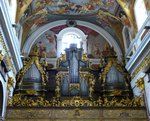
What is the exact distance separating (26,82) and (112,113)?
13.8 feet

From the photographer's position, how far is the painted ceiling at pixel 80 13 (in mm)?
13383

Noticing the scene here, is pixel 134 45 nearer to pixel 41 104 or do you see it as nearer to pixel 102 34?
pixel 102 34

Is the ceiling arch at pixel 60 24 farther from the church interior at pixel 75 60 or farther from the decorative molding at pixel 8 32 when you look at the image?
the decorative molding at pixel 8 32

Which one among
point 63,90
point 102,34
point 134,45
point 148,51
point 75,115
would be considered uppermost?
point 102,34

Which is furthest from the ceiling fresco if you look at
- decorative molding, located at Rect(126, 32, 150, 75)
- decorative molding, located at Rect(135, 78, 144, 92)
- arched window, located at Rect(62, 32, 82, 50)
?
decorative molding, located at Rect(135, 78, 144, 92)

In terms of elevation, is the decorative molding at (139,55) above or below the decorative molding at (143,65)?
above

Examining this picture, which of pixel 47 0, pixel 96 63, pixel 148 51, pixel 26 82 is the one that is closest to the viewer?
pixel 148 51

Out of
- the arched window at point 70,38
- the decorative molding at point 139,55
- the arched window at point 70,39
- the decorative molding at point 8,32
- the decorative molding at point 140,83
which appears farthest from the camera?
the arched window at point 70,39

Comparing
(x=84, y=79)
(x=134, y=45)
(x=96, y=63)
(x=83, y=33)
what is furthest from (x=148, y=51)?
(x=83, y=33)

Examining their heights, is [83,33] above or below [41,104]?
above

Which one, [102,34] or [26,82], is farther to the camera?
[102,34]

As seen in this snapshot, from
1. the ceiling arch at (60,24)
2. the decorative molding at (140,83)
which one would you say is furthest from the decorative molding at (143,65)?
the ceiling arch at (60,24)

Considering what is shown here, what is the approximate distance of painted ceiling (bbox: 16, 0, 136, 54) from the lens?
13.4 m

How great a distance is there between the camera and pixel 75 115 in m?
10.8
